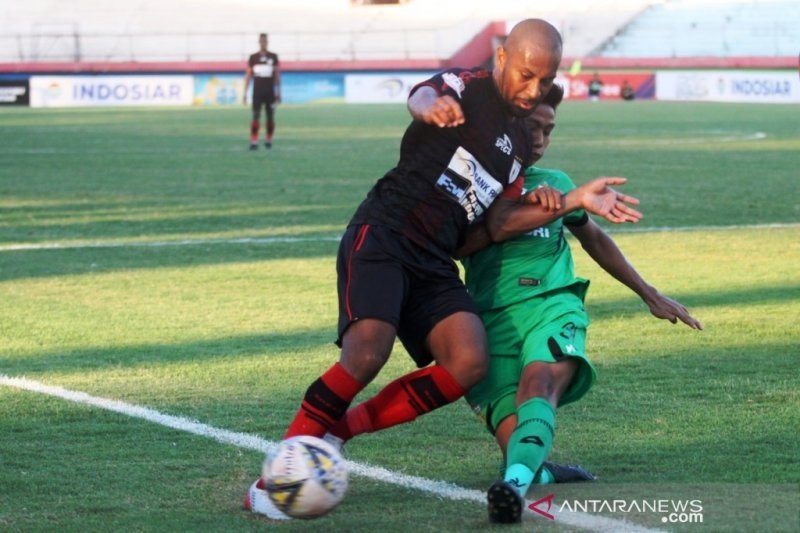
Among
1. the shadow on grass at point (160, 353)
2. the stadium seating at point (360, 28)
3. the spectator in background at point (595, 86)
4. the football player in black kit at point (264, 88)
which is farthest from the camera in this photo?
the stadium seating at point (360, 28)

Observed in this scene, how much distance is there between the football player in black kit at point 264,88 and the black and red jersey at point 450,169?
65.9 feet

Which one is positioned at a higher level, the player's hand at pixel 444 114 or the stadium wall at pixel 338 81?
the player's hand at pixel 444 114

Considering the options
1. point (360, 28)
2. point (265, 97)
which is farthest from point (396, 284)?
point (360, 28)

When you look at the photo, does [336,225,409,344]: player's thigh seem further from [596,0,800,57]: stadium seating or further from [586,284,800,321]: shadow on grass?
[596,0,800,57]: stadium seating

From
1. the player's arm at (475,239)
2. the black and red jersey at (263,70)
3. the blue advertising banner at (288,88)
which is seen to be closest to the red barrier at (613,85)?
the blue advertising banner at (288,88)

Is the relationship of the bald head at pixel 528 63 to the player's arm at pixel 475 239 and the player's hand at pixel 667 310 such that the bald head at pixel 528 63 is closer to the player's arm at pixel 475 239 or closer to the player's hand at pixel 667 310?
the player's arm at pixel 475 239

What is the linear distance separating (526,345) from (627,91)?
4830 cm

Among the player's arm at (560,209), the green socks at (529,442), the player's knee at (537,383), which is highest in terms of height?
the player's arm at (560,209)

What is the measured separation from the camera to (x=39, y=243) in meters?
12.0

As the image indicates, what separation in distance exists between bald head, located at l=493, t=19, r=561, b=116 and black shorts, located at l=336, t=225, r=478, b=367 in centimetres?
59

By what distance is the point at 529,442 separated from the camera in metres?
4.45

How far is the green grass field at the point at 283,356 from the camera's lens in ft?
15.1

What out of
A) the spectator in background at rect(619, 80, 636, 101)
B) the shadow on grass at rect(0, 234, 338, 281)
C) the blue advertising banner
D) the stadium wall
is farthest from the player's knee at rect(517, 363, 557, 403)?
the blue advertising banner

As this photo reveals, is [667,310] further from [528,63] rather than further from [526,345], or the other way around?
[528,63]
